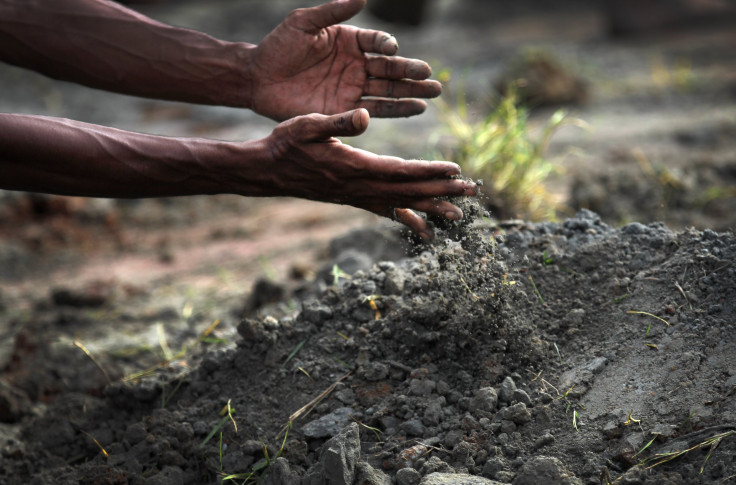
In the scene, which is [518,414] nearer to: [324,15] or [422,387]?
[422,387]

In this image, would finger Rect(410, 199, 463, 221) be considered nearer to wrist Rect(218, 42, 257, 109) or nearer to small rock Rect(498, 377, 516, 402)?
small rock Rect(498, 377, 516, 402)

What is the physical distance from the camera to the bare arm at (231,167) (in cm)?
212

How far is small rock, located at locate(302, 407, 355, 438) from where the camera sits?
7.38 ft

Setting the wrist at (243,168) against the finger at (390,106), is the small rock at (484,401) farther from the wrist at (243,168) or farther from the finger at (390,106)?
Answer: the finger at (390,106)

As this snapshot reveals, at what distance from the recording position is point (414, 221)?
232cm

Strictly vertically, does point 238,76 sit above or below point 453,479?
above

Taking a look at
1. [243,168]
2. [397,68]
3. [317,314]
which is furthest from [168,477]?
[397,68]

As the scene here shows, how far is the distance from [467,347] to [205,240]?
11.0ft

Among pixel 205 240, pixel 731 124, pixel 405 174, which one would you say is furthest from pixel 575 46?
pixel 405 174

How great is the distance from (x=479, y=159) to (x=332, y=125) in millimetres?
2100

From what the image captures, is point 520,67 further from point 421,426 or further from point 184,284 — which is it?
point 421,426

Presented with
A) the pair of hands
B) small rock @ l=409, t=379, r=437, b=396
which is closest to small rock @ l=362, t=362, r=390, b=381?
small rock @ l=409, t=379, r=437, b=396

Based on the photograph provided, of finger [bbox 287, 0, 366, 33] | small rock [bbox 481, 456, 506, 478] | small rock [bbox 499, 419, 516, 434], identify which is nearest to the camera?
small rock [bbox 481, 456, 506, 478]

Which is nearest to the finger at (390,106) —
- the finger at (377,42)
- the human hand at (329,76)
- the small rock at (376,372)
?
the human hand at (329,76)
